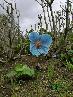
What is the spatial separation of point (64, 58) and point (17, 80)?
1.07 metres

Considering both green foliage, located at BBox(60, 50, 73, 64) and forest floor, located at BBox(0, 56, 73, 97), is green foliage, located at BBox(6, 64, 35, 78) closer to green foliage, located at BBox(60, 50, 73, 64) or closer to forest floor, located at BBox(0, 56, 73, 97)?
forest floor, located at BBox(0, 56, 73, 97)

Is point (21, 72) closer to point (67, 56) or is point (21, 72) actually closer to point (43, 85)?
point (43, 85)

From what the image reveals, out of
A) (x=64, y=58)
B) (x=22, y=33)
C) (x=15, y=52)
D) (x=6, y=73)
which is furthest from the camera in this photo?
(x=22, y=33)

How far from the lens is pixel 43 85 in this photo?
15.6ft

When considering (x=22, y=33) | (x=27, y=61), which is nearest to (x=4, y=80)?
(x=27, y=61)

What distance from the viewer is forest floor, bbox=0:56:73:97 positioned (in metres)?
4.50

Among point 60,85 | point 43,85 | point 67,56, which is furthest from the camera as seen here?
point 67,56

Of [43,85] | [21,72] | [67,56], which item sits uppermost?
Result: [67,56]

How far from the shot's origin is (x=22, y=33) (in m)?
7.31

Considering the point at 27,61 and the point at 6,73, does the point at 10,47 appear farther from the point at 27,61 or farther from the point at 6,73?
the point at 6,73

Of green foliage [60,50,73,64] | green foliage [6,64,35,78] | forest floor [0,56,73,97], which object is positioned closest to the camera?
forest floor [0,56,73,97]

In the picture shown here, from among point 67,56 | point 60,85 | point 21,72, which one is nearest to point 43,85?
point 60,85

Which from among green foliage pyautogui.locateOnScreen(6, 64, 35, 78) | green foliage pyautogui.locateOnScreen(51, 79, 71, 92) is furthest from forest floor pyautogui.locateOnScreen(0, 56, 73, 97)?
green foliage pyautogui.locateOnScreen(6, 64, 35, 78)

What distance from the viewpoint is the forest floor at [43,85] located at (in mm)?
4504
